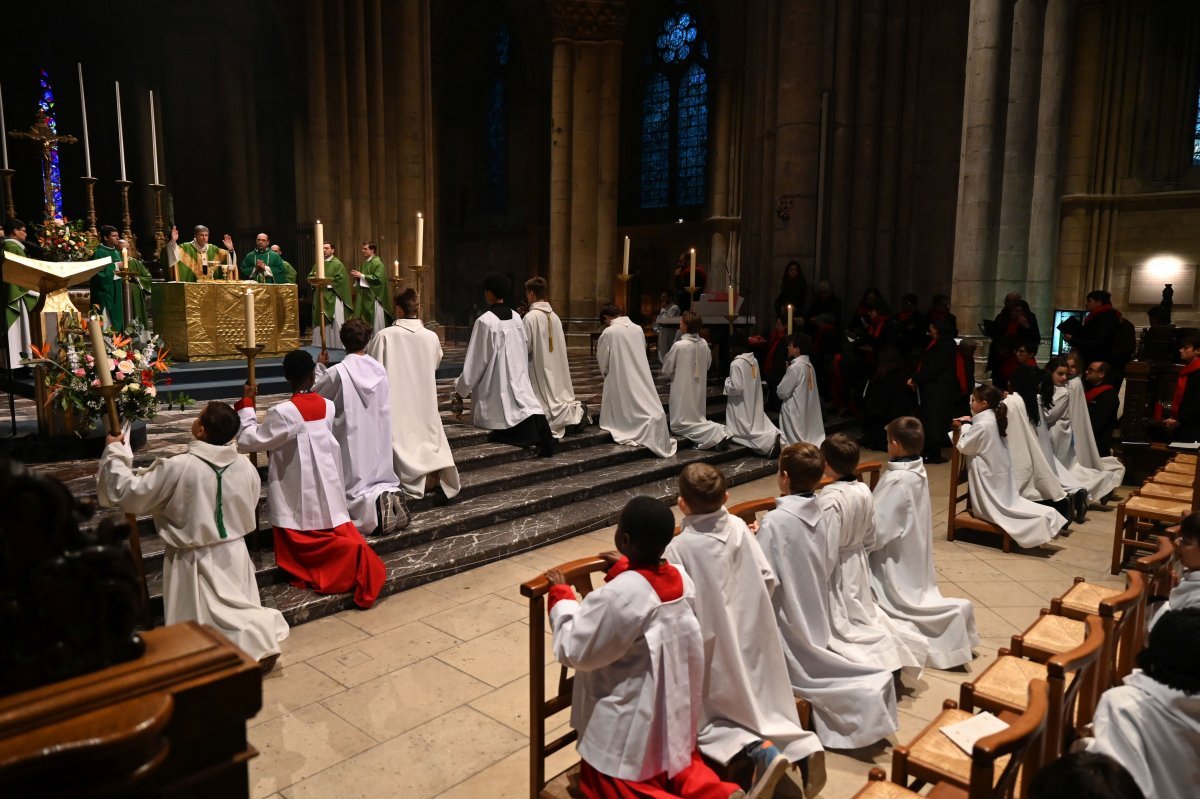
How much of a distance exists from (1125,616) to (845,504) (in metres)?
1.15

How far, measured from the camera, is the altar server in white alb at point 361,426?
580 centimetres

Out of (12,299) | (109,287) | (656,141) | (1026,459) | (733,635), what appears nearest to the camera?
(733,635)

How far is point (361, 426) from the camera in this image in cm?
589

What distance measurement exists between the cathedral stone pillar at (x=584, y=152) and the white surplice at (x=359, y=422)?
438 inches

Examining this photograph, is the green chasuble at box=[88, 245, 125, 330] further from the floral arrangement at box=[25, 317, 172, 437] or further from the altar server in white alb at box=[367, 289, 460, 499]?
the altar server in white alb at box=[367, 289, 460, 499]

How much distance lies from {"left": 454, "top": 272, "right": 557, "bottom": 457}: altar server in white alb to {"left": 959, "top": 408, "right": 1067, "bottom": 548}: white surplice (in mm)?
3771

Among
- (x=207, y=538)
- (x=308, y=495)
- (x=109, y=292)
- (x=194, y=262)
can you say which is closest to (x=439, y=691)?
(x=207, y=538)

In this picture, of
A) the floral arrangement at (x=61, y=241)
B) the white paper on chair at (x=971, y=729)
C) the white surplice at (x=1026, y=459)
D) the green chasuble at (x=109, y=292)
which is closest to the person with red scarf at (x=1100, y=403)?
the white surplice at (x=1026, y=459)

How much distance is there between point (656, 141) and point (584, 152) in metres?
7.74

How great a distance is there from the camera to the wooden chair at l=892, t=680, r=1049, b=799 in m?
1.90

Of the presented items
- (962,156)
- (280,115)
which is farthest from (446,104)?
(962,156)

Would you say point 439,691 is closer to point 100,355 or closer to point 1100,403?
point 100,355

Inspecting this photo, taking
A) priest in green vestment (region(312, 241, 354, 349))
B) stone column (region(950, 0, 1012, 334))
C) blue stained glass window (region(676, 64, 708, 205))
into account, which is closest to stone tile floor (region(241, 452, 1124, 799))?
stone column (region(950, 0, 1012, 334))

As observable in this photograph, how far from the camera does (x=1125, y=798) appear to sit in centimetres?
155
